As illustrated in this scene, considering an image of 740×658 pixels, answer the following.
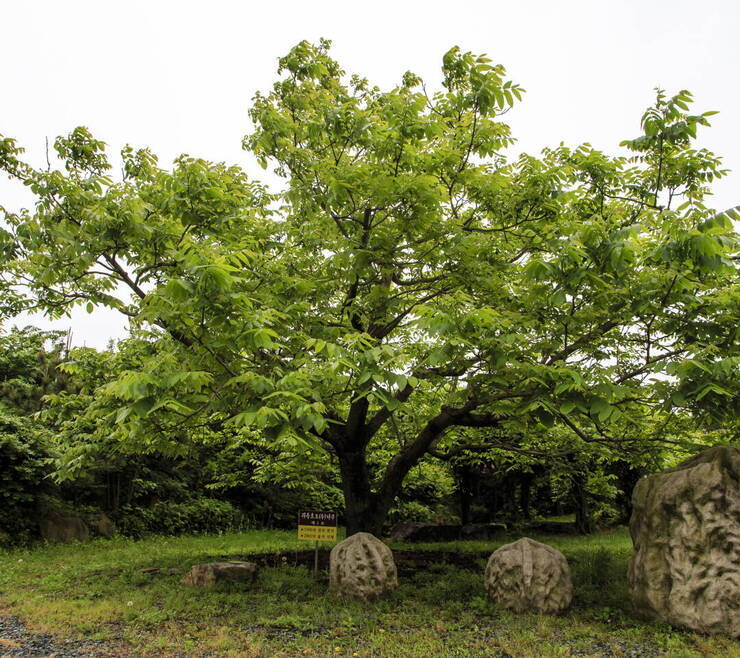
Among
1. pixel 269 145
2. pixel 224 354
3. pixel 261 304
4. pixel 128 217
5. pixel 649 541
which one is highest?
pixel 269 145

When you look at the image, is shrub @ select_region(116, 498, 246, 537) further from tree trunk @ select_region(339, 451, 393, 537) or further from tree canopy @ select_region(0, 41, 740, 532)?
tree trunk @ select_region(339, 451, 393, 537)

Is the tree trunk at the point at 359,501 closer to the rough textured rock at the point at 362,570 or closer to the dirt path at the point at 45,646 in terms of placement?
the rough textured rock at the point at 362,570

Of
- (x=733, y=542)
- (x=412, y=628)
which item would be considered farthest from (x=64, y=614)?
(x=733, y=542)

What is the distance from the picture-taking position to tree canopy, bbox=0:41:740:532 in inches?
201

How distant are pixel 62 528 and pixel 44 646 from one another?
8433 millimetres

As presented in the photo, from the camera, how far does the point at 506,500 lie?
1914 centimetres

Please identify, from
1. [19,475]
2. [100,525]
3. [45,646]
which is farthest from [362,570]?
[100,525]

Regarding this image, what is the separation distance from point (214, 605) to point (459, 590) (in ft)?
10.8

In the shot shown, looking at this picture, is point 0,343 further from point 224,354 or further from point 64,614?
point 224,354

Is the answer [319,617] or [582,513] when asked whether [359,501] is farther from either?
[582,513]

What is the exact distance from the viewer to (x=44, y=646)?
5477 mm

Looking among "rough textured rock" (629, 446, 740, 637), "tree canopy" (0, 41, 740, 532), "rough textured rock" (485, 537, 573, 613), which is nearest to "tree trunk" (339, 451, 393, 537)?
"tree canopy" (0, 41, 740, 532)

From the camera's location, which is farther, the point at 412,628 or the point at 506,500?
the point at 506,500

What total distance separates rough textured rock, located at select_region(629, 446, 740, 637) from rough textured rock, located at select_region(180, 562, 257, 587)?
5290mm
